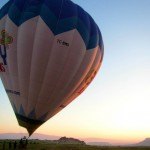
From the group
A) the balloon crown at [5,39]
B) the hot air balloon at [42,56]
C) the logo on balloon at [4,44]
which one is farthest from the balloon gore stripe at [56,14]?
the logo on balloon at [4,44]

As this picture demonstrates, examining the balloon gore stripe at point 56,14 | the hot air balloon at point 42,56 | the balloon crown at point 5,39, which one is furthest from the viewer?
the balloon crown at point 5,39

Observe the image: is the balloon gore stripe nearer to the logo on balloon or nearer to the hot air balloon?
the hot air balloon

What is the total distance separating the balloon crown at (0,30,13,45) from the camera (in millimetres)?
31906

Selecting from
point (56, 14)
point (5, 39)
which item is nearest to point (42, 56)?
point (56, 14)

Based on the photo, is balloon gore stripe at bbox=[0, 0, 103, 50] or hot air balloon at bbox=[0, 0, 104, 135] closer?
hot air balloon at bbox=[0, 0, 104, 135]

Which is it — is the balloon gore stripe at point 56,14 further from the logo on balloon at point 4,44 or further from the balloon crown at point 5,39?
the logo on balloon at point 4,44

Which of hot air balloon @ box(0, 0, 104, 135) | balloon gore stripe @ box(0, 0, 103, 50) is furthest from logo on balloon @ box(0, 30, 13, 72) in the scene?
balloon gore stripe @ box(0, 0, 103, 50)

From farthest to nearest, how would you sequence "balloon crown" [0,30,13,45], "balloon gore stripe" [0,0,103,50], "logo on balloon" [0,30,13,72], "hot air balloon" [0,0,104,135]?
"logo on balloon" [0,30,13,72], "balloon crown" [0,30,13,45], "balloon gore stripe" [0,0,103,50], "hot air balloon" [0,0,104,135]

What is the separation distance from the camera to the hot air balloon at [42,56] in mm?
30234

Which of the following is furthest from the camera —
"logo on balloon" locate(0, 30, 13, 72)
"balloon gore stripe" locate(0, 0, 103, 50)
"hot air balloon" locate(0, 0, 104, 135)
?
"logo on balloon" locate(0, 30, 13, 72)

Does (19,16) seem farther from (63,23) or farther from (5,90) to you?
(5,90)

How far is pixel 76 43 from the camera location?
1244 inches

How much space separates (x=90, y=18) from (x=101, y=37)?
314 cm

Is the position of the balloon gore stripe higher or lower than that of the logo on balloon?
higher
